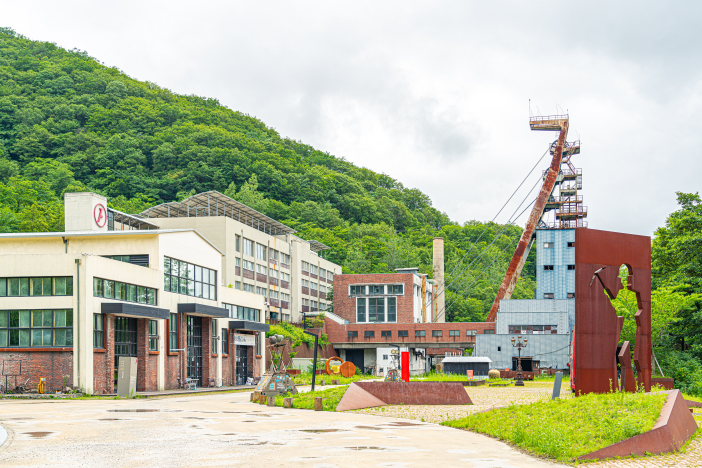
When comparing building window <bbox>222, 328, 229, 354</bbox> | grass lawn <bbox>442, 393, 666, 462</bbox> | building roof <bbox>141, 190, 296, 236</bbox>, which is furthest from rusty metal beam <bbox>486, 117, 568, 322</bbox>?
grass lawn <bbox>442, 393, 666, 462</bbox>

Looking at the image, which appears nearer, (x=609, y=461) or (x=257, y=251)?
(x=609, y=461)

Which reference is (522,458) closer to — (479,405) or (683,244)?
(479,405)

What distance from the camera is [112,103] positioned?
355ft

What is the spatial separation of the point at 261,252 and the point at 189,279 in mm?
33485

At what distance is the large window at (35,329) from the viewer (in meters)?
34.8

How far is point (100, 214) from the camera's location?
4778 cm

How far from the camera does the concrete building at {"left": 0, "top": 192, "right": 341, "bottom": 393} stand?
34844 mm

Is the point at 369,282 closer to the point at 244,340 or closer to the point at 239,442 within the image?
the point at 244,340

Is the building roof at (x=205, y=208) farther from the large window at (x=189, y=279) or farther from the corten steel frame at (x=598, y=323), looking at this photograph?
the corten steel frame at (x=598, y=323)

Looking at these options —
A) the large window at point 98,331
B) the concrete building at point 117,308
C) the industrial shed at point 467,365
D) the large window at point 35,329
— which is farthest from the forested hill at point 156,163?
the industrial shed at point 467,365

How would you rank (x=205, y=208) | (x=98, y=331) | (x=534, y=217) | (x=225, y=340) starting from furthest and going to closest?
(x=534, y=217), (x=205, y=208), (x=225, y=340), (x=98, y=331)

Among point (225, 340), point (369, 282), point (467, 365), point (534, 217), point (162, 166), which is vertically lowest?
point (467, 365)

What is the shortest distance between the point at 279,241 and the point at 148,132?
36803mm

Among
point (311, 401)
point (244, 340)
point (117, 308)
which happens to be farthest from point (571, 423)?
point (244, 340)
